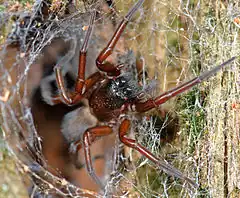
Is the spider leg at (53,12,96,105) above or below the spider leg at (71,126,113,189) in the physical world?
above

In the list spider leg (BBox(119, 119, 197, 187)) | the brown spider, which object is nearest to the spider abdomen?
the brown spider

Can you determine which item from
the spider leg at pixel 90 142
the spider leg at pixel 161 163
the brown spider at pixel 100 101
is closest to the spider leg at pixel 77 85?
the brown spider at pixel 100 101

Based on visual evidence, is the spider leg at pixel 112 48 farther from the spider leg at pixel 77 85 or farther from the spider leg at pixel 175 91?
the spider leg at pixel 175 91

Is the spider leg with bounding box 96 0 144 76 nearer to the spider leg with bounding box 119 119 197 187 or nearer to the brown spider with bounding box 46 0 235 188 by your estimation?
the brown spider with bounding box 46 0 235 188

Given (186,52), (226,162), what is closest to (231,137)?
(226,162)

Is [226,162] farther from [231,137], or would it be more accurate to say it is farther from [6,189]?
[6,189]
